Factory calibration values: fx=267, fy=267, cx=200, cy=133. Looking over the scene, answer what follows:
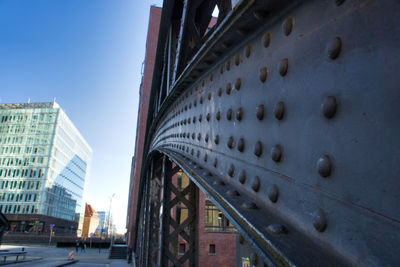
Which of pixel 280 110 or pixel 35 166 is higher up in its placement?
pixel 35 166

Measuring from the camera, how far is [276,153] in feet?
4.31

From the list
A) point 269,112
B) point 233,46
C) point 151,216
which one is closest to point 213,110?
point 233,46

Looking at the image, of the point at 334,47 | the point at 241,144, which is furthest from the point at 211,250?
the point at 334,47

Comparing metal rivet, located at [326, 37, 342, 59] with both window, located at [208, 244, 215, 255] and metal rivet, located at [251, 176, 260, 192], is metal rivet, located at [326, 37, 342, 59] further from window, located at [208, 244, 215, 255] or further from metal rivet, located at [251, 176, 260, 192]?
window, located at [208, 244, 215, 255]

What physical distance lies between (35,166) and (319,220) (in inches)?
2911

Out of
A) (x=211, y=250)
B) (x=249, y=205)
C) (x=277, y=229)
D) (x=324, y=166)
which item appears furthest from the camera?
(x=211, y=250)

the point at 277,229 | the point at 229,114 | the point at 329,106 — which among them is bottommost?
the point at 277,229

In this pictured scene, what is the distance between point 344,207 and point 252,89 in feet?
3.16

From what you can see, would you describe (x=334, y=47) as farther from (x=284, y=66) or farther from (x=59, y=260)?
(x=59, y=260)

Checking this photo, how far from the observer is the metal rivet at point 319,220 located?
1.01 metres

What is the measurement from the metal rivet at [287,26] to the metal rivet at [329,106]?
1.63 feet

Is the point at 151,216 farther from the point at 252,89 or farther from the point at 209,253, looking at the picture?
the point at 209,253

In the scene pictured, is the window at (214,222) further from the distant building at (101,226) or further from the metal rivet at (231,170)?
the distant building at (101,226)

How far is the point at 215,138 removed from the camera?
2297mm
